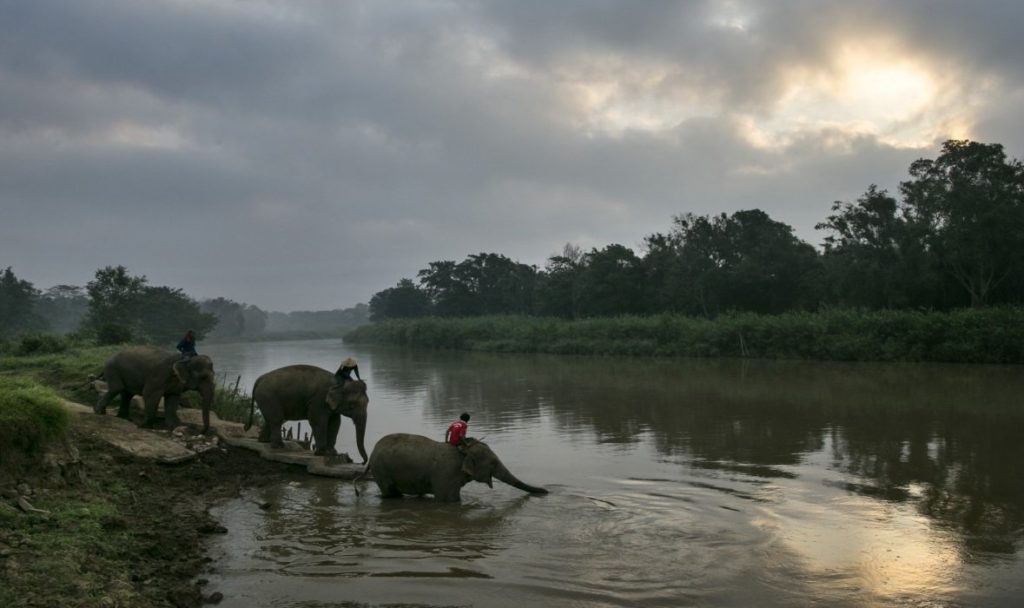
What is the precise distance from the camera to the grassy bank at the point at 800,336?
34.6m

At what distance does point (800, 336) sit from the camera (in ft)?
138

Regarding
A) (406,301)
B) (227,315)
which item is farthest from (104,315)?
(227,315)

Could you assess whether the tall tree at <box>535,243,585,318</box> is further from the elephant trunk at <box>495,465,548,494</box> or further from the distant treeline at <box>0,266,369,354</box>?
the elephant trunk at <box>495,465,548,494</box>

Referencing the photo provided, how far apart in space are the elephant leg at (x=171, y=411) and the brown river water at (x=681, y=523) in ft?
10.2

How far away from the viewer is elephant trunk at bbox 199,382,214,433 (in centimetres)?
1287

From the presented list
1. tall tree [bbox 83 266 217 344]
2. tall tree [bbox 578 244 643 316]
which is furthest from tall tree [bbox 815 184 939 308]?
tall tree [bbox 83 266 217 344]

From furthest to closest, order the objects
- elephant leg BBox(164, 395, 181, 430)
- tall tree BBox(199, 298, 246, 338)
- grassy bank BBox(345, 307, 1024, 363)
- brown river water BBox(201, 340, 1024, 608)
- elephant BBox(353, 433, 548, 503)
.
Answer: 1. tall tree BBox(199, 298, 246, 338)
2. grassy bank BBox(345, 307, 1024, 363)
3. elephant leg BBox(164, 395, 181, 430)
4. elephant BBox(353, 433, 548, 503)
5. brown river water BBox(201, 340, 1024, 608)

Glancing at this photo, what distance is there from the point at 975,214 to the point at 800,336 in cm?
1031

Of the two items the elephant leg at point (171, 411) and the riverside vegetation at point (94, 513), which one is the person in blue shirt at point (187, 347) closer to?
the elephant leg at point (171, 411)

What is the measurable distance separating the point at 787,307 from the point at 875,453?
139 ft

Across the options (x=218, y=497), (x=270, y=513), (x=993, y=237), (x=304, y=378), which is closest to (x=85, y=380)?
(x=304, y=378)

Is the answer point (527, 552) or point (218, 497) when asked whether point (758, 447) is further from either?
point (218, 497)

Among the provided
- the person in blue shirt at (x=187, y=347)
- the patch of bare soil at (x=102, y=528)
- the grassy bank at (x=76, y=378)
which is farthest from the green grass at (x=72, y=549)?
the grassy bank at (x=76, y=378)

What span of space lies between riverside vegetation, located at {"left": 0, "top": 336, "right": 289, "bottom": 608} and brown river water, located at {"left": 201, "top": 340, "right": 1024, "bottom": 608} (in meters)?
0.48
